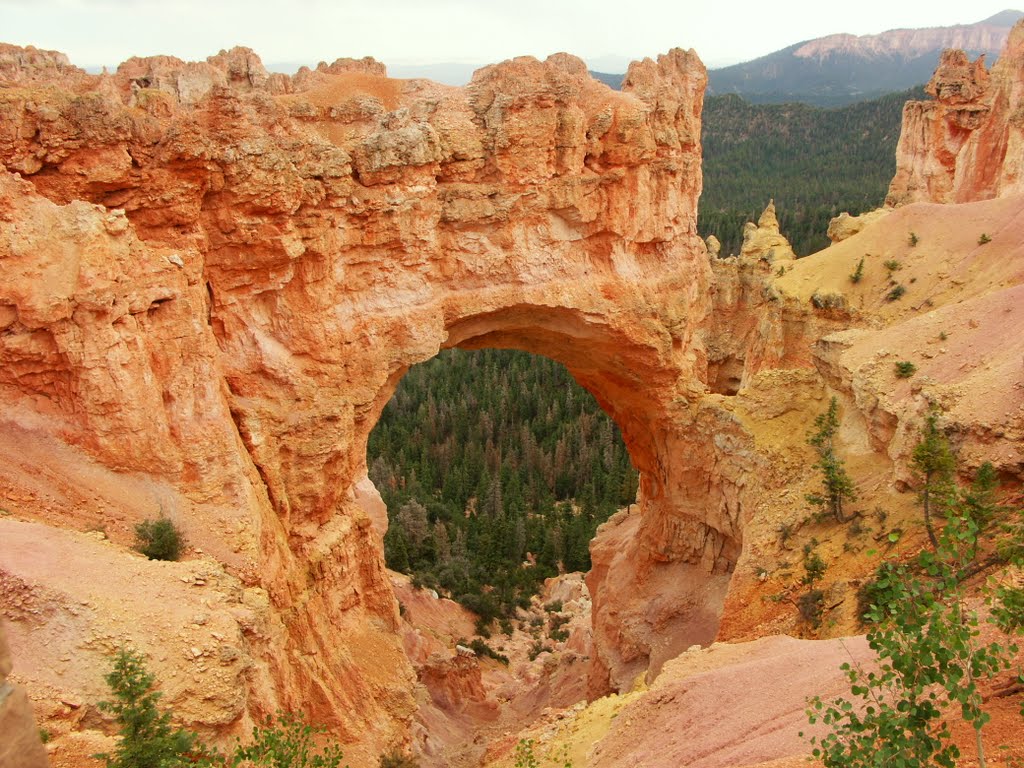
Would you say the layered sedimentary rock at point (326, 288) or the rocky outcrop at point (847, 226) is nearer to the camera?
the layered sedimentary rock at point (326, 288)

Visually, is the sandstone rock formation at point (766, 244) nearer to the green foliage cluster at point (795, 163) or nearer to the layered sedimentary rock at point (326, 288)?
the layered sedimentary rock at point (326, 288)

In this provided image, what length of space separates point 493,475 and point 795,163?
10148 cm

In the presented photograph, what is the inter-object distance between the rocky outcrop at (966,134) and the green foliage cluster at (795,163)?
79.7 ft

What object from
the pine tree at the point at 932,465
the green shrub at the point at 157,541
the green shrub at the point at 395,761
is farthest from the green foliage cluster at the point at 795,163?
the green shrub at the point at 157,541

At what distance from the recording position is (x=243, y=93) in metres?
17.9

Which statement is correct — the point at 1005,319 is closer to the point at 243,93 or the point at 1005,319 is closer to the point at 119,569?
the point at 243,93

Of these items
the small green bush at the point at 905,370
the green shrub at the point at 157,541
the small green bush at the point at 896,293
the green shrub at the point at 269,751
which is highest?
the small green bush at the point at 896,293

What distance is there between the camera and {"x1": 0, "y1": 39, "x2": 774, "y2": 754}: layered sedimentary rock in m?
15.4

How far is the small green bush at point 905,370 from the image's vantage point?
2150 cm

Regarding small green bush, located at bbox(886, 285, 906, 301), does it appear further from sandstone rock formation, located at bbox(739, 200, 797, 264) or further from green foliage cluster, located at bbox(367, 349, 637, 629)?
green foliage cluster, located at bbox(367, 349, 637, 629)

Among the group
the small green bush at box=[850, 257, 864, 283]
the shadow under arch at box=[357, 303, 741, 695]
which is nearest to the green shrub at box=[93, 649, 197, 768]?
the shadow under arch at box=[357, 303, 741, 695]

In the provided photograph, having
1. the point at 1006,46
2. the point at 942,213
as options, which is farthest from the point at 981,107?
the point at 942,213

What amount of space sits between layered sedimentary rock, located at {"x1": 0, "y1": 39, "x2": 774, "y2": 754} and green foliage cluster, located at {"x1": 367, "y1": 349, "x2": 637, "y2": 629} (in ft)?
56.8

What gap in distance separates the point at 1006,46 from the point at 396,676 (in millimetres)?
50402
